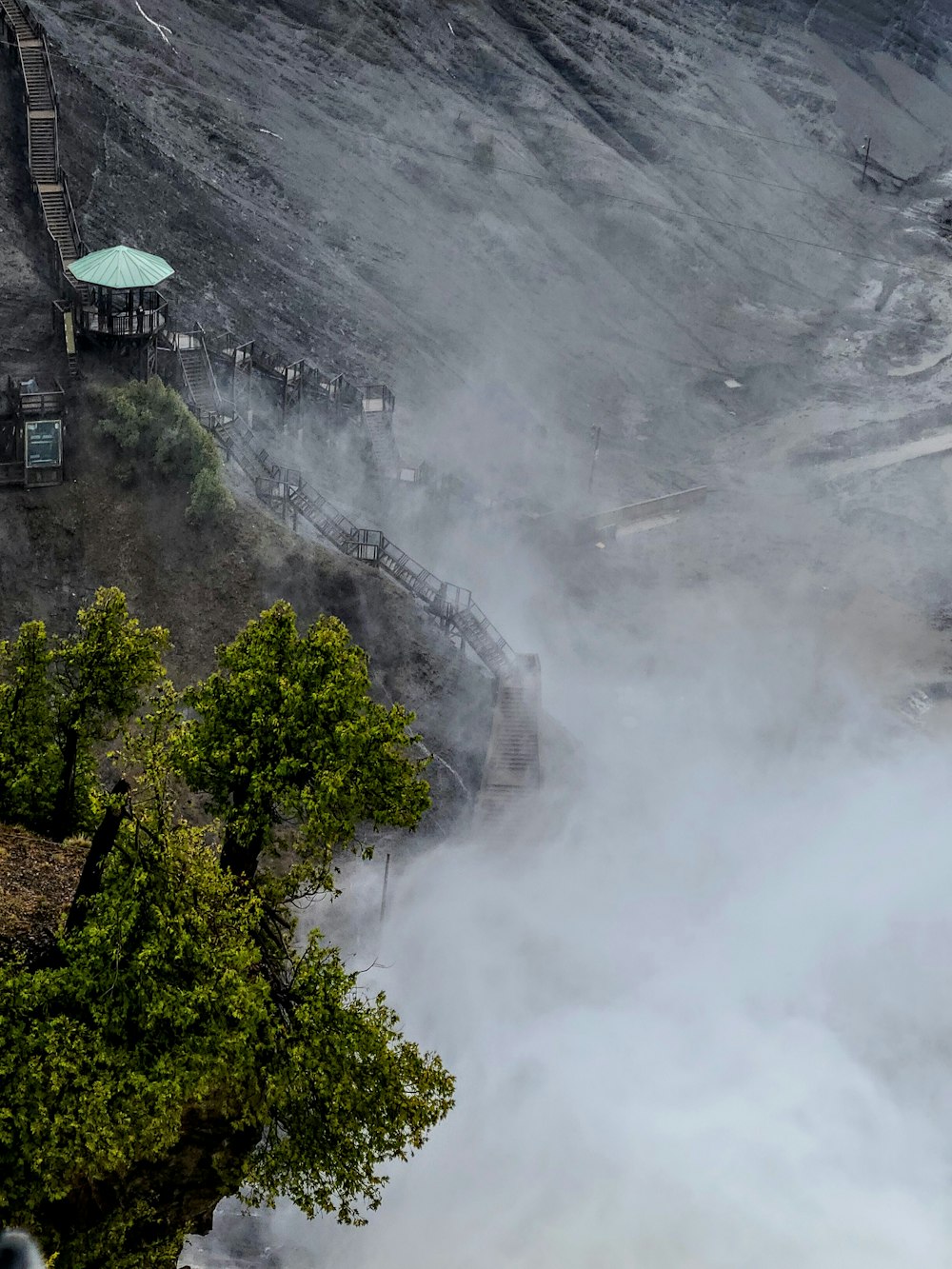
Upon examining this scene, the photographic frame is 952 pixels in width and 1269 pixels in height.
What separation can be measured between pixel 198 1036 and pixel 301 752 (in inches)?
264

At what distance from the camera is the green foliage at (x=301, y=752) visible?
→ 26.7 metres

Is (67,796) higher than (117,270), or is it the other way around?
(117,270)

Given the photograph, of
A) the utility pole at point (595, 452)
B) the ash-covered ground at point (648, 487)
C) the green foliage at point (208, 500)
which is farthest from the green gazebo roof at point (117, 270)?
the utility pole at point (595, 452)

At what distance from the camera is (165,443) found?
43156 mm

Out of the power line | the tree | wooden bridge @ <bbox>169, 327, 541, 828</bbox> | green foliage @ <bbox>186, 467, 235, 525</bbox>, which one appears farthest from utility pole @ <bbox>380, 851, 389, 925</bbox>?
the power line

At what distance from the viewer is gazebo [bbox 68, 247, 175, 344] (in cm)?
4341

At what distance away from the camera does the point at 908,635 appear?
203 ft

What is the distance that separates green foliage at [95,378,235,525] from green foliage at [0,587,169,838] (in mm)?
14672

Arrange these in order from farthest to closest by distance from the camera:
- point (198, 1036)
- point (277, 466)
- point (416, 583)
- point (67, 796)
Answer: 1. point (277, 466)
2. point (416, 583)
3. point (67, 796)
4. point (198, 1036)

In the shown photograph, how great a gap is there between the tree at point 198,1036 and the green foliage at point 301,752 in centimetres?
5

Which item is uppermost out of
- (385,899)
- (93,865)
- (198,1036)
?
(93,865)

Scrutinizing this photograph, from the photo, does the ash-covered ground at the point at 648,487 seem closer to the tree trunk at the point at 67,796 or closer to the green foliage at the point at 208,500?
the green foliage at the point at 208,500

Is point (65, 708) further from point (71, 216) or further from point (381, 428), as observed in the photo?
point (381, 428)

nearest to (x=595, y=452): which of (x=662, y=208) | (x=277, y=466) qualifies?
(x=662, y=208)
